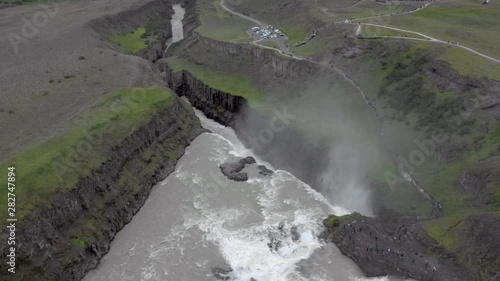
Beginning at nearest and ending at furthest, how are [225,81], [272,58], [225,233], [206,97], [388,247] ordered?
[388,247], [225,233], [272,58], [206,97], [225,81]

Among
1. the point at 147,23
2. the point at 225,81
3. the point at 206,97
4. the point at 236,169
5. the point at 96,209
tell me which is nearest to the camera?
the point at 96,209

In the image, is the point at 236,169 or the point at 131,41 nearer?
the point at 236,169

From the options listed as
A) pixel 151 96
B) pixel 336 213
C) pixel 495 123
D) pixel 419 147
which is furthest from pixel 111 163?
pixel 495 123

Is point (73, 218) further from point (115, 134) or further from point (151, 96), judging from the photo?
point (151, 96)

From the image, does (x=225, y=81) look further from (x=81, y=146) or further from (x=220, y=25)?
(x=81, y=146)

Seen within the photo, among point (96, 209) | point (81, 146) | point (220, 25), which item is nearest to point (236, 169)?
point (96, 209)

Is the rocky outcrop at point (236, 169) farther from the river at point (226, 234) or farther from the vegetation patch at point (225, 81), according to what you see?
the vegetation patch at point (225, 81)

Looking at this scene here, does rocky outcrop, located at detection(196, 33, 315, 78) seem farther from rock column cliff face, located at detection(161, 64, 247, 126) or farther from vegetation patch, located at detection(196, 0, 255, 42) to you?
rock column cliff face, located at detection(161, 64, 247, 126)
